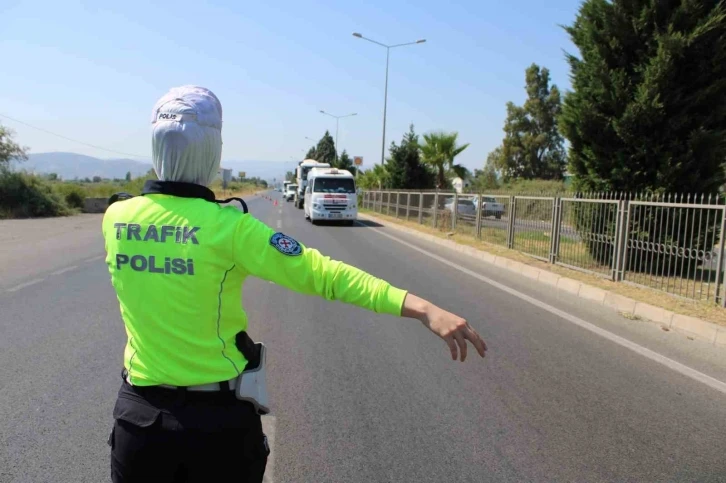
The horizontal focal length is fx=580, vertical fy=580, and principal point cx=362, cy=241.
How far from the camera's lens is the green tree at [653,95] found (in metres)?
10.6

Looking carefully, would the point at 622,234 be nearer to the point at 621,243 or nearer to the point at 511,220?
the point at 621,243

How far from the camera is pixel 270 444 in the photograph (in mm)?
3693

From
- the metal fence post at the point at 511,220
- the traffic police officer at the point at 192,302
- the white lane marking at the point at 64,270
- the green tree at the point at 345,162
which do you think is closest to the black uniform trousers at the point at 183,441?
the traffic police officer at the point at 192,302

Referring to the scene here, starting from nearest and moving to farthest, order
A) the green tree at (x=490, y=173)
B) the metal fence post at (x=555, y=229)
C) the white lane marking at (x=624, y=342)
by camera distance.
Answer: the white lane marking at (x=624, y=342), the metal fence post at (x=555, y=229), the green tree at (x=490, y=173)

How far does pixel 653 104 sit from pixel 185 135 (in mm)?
10946

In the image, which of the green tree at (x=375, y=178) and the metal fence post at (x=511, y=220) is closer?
the metal fence post at (x=511, y=220)

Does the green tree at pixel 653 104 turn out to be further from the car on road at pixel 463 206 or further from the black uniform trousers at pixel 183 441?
the black uniform trousers at pixel 183 441

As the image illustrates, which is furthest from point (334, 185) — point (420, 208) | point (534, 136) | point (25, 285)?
point (534, 136)

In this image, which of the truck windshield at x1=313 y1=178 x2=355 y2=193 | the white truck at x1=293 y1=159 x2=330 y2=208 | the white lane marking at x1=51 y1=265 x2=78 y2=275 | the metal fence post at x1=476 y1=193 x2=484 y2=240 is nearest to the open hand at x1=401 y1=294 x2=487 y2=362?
the white lane marking at x1=51 y1=265 x2=78 y2=275

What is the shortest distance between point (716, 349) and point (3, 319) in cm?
820

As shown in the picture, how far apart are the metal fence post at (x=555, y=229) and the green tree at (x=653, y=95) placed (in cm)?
84

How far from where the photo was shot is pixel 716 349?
649 centimetres

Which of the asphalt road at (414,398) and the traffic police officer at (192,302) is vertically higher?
the traffic police officer at (192,302)

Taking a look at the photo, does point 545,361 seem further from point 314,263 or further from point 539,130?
point 539,130
